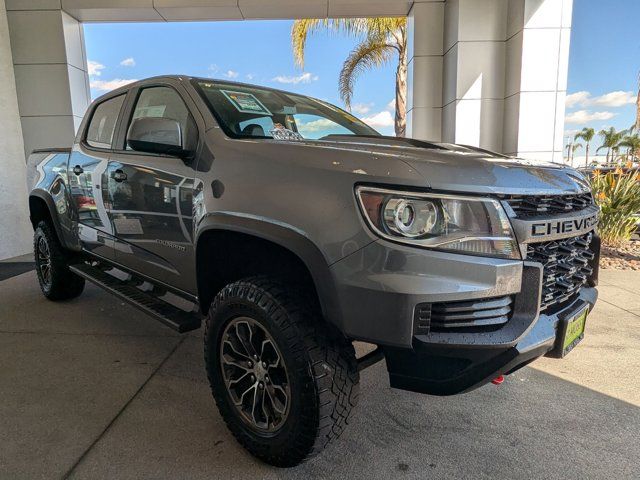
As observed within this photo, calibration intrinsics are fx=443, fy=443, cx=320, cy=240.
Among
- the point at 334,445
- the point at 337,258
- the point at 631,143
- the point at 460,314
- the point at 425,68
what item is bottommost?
the point at 334,445

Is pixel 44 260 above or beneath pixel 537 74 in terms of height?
beneath

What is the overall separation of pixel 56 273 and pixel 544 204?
4.30m

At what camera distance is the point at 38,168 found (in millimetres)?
4297

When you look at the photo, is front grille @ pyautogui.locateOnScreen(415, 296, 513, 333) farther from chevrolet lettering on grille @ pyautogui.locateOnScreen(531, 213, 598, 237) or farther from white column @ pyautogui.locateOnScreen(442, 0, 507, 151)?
white column @ pyautogui.locateOnScreen(442, 0, 507, 151)

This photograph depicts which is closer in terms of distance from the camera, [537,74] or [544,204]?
[544,204]

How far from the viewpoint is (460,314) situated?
1.55 m

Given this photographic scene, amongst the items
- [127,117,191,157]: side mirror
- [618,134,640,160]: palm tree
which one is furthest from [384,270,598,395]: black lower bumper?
[618,134,640,160]: palm tree

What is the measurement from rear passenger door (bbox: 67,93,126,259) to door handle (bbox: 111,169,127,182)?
0.70 ft

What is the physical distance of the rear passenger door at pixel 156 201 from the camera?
2.41 meters

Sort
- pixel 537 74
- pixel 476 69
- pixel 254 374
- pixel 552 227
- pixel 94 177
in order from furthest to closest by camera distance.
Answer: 1. pixel 476 69
2. pixel 537 74
3. pixel 94 177
4. pixel 254 374
5. pixel 552 227

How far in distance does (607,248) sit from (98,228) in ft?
22.8

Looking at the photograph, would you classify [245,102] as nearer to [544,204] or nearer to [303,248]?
[303,248]

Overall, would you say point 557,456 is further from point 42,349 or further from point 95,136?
point 95,136

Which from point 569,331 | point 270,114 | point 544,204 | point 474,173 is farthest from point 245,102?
point 569,331
